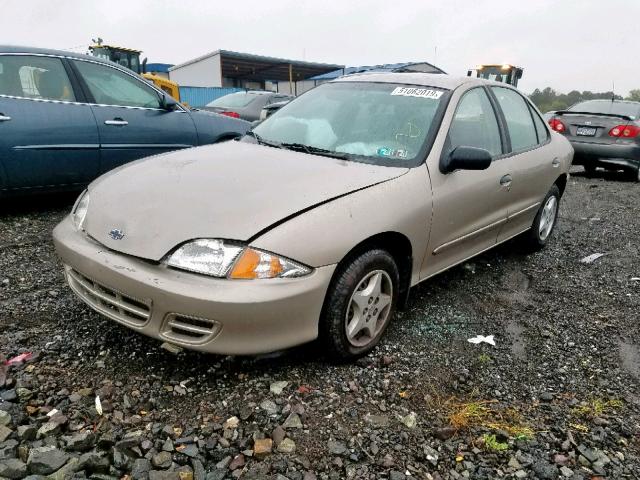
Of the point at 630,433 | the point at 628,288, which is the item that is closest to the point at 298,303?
the point at 630,433

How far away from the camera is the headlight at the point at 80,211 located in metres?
2.58

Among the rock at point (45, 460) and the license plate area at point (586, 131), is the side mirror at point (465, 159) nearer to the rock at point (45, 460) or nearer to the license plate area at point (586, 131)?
the rock at point (45, 460)

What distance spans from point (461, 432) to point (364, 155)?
5.20ft

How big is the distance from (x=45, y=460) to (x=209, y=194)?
1270 mm

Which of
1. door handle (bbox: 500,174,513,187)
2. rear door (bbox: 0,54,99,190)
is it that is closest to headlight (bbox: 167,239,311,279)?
door handle (bbox: 500,174,513,187)

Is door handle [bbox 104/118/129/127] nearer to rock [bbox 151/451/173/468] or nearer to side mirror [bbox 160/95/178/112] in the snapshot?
side mirror [bbox 160/95/178/112]

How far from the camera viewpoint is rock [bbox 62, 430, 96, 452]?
6.18 ft

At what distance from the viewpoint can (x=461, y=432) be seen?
2.17 metres

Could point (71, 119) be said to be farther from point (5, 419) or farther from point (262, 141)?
point (5, 419)

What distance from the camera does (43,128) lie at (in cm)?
433

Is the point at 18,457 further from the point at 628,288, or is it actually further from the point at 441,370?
the point at 628,288

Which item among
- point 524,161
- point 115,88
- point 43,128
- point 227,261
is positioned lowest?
point 227,261

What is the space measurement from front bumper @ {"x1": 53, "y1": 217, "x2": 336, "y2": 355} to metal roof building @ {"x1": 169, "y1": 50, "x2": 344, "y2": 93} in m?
31.7

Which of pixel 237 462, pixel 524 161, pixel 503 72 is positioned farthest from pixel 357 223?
pixel 503 72
